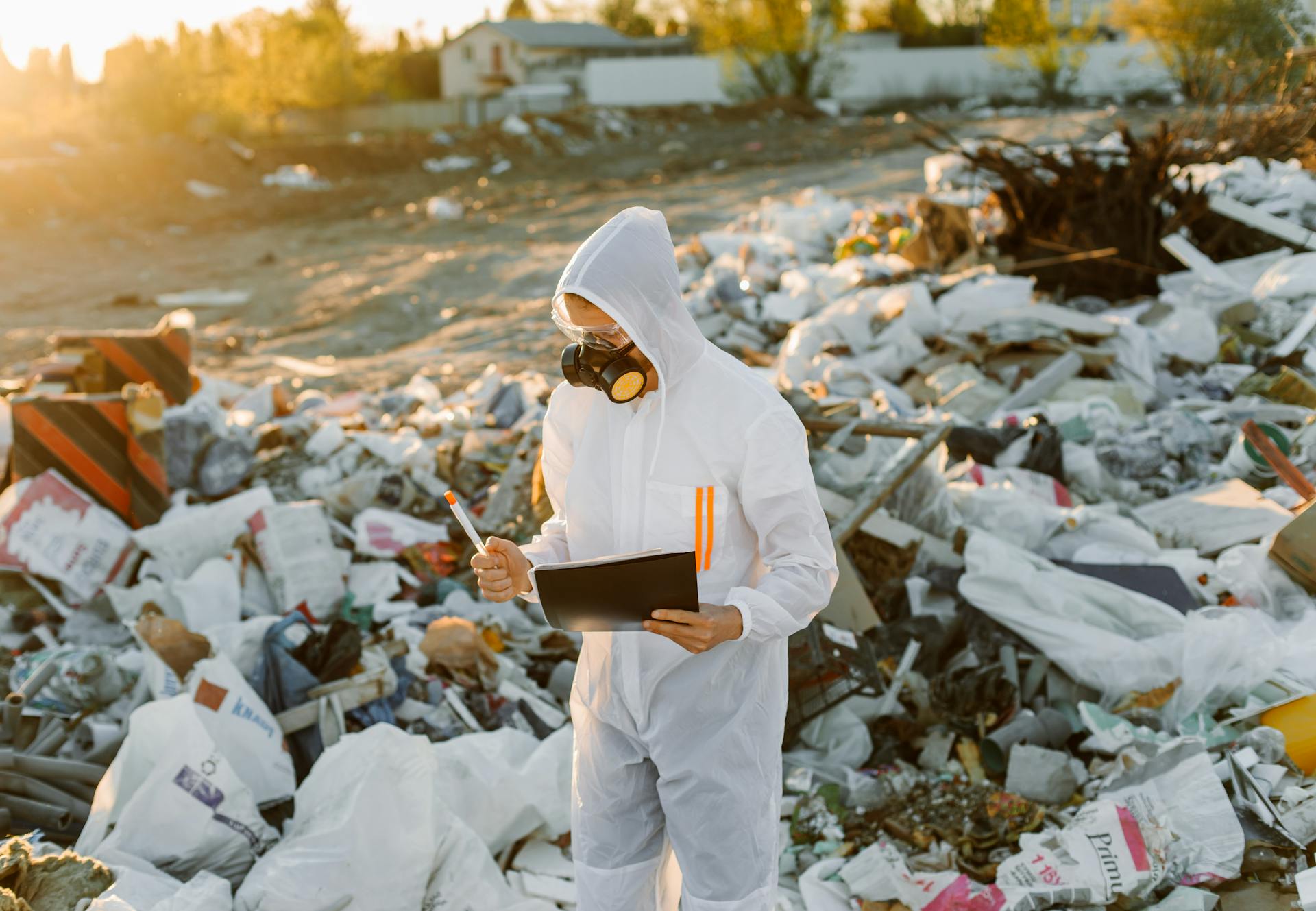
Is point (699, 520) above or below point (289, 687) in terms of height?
above

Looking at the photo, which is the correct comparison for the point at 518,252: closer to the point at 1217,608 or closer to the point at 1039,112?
the point at 1217,608

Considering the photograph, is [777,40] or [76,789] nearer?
[76,789]

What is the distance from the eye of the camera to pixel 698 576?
6.33 feet

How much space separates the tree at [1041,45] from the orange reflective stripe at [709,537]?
1236 inches

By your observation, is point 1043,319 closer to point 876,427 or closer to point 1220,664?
point 876,427

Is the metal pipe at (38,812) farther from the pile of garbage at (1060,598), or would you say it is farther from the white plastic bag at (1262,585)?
the white plastic bag at (1262,585)

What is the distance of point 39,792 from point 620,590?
80.0 inches

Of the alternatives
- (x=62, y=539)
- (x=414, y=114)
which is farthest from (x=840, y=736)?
(x=414, y=114)

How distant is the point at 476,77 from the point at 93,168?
2253 cm

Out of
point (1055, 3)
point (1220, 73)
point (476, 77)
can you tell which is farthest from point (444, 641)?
point (476, 77)

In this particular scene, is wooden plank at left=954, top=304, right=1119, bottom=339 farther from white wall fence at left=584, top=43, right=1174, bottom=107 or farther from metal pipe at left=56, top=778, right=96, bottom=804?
white wall fence at left=584, top=43, right=1174, bottom=107

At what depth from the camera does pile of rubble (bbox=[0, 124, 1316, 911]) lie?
2.66m

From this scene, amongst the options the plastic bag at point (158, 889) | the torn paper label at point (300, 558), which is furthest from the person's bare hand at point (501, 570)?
the torn paper label at point (300, 558)

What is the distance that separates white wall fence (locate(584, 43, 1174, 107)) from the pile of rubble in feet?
93.1
